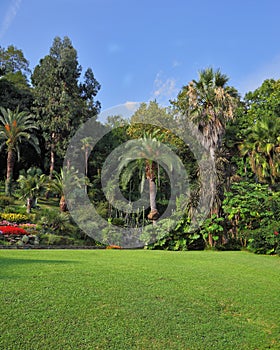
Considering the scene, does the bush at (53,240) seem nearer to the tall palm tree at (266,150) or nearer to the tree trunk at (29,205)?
the tree trunk at (29,205)

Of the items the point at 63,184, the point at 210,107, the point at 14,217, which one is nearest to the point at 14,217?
the point at 14,217

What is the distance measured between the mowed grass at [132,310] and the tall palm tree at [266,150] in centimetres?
1161

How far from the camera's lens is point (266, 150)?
16.8m

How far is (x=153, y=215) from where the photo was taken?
20.4 meters

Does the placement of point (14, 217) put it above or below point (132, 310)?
above

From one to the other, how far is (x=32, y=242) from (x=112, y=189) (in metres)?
10.0

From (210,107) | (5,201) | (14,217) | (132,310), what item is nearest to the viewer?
(132,310)

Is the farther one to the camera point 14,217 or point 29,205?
point 29,205

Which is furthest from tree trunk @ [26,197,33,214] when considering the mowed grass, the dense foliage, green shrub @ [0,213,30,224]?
the mowed grass

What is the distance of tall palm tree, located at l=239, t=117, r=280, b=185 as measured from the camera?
16.9 m

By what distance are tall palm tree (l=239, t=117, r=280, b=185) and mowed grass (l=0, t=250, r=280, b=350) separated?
11.6 metres

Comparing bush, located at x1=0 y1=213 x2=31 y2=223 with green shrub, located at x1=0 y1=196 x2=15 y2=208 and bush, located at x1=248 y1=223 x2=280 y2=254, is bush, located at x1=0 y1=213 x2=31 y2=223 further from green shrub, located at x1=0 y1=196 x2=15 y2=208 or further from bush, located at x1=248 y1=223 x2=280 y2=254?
bush, located at x1=248 y1=223 x2=280 y2=254

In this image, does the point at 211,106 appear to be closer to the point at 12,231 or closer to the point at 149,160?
the point at 149,160

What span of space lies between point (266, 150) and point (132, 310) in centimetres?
1445
